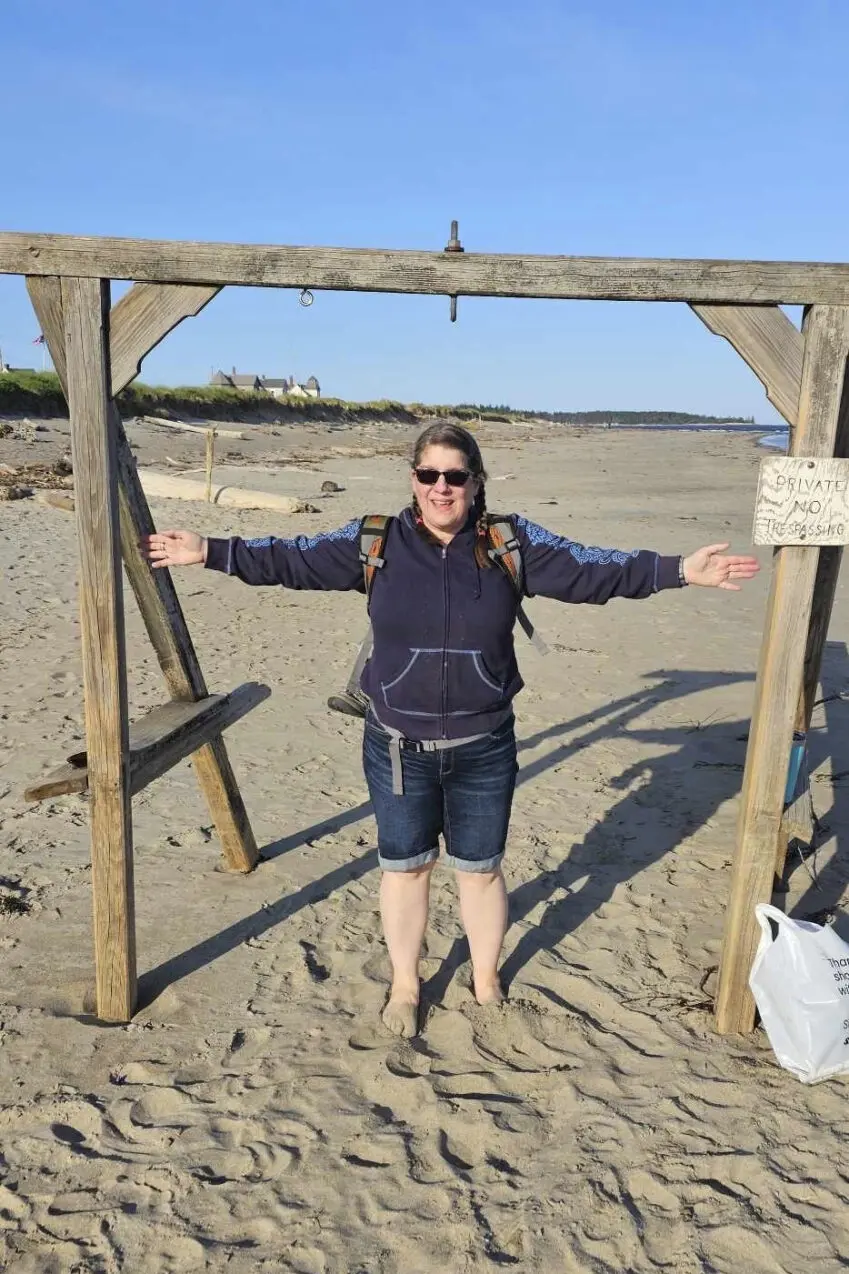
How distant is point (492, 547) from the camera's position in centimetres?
302

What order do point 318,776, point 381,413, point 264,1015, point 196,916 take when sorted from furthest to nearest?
point 381,413, point 318,776, point 196,916, point 264,1015

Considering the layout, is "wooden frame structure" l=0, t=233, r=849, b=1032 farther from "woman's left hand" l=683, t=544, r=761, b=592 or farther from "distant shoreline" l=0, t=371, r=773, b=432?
"distant shoreline" l=0, t=371, r=773, b=432

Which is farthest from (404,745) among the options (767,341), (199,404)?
(199,404)

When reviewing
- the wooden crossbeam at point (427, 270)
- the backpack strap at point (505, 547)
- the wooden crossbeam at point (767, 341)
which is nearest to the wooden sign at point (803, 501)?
the wooden crossbeam at point (767, 341)

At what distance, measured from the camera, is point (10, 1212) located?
8.36 ft

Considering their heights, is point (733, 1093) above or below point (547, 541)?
below

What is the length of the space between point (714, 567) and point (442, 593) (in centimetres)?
85

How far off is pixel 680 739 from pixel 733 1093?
141 inches

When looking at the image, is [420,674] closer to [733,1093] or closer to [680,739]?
[733,1093]

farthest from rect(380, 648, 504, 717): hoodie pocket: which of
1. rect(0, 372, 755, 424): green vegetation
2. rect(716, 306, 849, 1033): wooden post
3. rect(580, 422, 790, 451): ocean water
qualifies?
rect(580, 422, 790, 451): ocean water

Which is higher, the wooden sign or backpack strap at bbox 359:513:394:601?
the wooden sign

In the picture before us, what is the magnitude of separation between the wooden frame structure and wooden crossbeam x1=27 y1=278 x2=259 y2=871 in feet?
0.05

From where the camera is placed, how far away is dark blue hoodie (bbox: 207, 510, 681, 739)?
298 cm

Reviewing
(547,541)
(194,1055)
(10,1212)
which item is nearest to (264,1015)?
(194,1055)
